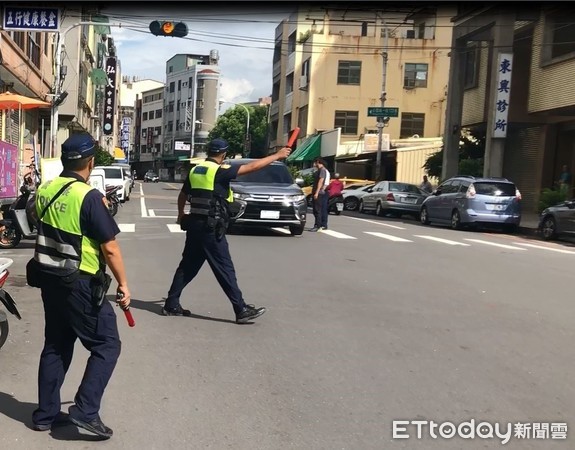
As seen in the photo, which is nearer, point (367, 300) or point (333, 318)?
point (333, 318)

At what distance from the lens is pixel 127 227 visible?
643 inches

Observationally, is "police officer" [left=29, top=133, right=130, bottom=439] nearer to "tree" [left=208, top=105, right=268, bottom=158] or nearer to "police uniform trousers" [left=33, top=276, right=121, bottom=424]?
"police uniform trousers" [left=33, top=276, right=121, bottom=424]

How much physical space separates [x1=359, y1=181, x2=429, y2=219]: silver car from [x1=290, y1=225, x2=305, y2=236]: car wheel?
1158cm

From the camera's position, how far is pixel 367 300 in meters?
8.04

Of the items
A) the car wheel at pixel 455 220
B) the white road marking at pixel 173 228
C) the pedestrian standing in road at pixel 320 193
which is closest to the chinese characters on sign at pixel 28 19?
the white road marking at pixel 173 228

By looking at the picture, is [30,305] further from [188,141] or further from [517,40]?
[188,141]

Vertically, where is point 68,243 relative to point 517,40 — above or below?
below

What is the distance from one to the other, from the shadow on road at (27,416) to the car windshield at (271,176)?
11064 millimetres

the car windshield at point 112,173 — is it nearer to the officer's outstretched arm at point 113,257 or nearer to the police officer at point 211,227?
the police officer at point 211,227

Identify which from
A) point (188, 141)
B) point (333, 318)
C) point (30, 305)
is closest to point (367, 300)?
point (333, 318)

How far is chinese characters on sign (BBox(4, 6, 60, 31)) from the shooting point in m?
17.0

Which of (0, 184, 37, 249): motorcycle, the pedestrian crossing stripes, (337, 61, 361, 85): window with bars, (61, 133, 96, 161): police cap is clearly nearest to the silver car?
the pedestrian crossing stripes

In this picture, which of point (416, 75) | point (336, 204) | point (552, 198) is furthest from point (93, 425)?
point (416, 75)

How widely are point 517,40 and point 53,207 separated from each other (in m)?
28.7
